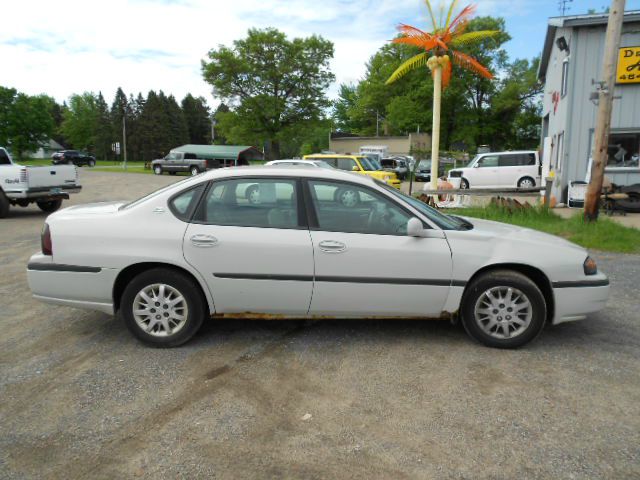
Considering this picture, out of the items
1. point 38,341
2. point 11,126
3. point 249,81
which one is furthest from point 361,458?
point 11,126

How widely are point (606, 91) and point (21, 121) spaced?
71.1m

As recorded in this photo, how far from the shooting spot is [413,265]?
13.0 feet

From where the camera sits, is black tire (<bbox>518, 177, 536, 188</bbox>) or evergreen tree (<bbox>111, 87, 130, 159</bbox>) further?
evergreen tree (<bbox>111, 87, 130, 159</bbox>)

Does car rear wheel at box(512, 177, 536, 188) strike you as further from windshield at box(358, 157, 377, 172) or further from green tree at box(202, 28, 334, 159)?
green tree at box(202, 28, 334, 159)

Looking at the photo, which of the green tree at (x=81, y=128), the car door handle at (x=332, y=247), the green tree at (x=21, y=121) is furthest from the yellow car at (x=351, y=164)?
the green tree at (x=81, y=128)

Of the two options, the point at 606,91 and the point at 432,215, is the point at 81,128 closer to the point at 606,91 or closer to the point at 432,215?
the point at 606,91

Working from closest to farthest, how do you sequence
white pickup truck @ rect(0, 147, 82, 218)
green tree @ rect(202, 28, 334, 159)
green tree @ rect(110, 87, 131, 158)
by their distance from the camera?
white pickup truck @ rect(0, 147, 82, 218)
green tree @ rect(202, 28, 334, 159)
green tree @ rect(110, 87, 131, 158)

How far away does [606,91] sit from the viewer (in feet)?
31.0

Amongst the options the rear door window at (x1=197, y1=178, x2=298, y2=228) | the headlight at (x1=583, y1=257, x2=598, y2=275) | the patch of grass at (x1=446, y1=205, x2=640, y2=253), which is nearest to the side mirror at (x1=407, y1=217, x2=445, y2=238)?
the rear door window at (x1=197, y1=178, x2=298, y2=228)

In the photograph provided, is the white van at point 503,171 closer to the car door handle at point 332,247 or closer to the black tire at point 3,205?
the black tire at point 3,205

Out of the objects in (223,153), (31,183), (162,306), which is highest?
(223,153)

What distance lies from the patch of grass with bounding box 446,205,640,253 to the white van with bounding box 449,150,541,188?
10.3m

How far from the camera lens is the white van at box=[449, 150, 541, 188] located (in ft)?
69.2

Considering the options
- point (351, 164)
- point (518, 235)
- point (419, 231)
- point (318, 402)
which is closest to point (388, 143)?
point (351, 164)
